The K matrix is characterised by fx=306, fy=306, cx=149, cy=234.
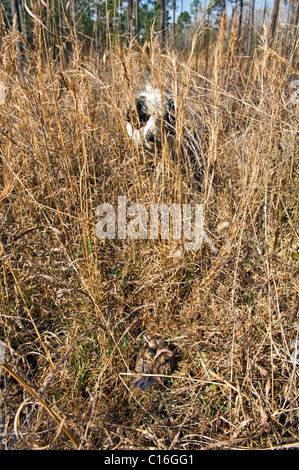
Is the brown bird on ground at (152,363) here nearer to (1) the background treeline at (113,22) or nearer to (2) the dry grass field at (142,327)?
(2) the dry grass field at (142,327)

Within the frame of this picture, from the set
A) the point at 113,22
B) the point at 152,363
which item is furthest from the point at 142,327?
the point at 113,22

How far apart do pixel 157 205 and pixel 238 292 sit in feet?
1.50

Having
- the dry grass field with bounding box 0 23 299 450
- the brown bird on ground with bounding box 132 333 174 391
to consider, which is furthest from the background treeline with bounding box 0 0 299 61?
the brown bird on ground with bounding box 132 333 174 391

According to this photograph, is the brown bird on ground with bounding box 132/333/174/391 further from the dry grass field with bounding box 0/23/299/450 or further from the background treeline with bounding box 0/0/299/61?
the background treeline with bounding box 0/0/299/61

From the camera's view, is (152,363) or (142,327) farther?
(142,327)

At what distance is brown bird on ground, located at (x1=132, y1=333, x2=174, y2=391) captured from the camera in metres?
0.95

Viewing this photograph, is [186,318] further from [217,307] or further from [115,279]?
[115,279]

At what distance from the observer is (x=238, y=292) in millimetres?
1134

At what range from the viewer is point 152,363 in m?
0.98

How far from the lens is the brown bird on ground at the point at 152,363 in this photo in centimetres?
95

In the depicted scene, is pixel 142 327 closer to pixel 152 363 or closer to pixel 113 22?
pixel 152 363

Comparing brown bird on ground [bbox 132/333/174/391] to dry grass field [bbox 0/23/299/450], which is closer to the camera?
dry grass field [bbox 0/23/299/450]

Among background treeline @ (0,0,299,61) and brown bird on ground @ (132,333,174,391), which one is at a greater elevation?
background treeline @ (0,0,299,61)
